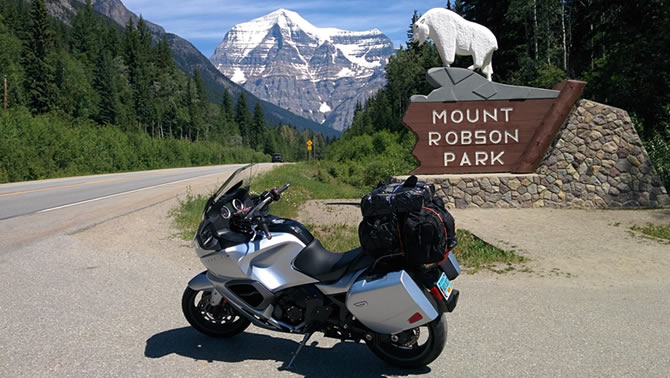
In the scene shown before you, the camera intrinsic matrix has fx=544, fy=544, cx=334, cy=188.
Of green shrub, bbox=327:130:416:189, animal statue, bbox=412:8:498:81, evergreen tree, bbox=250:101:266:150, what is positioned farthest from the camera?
evergreen tree, bbox=250:101:266:150

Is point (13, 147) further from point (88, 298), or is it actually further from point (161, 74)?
point (161, 74)

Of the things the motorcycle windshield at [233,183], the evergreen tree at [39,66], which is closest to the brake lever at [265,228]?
the motorcycle windshield at [233,183]

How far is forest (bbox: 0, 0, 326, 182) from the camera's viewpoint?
29.6 meters

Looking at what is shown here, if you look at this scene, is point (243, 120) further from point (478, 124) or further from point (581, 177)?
point (581, 177)

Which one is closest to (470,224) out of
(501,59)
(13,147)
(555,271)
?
(555,271)

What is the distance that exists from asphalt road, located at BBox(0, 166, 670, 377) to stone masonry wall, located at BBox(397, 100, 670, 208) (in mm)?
5765

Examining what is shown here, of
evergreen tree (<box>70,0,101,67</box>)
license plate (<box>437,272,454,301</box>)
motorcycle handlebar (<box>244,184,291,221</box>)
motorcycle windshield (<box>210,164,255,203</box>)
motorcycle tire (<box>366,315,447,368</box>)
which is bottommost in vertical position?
motorcycle tire (<box>366,315,447,368</box>)

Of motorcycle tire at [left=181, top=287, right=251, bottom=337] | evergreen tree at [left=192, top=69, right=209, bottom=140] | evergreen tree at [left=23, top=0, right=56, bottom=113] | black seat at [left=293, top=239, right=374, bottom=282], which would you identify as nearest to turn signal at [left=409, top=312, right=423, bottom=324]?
black seat at [left=293, top=239, right=374, bottom=282]

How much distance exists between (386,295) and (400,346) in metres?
0.56

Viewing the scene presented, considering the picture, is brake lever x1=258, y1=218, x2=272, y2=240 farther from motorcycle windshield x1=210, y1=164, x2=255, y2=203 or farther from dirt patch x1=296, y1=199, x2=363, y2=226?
dirt patch x1=296, y1=199, x2=363, y2=226

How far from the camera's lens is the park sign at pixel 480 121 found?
13953mm

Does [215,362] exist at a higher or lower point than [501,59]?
lower

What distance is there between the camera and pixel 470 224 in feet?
36.9

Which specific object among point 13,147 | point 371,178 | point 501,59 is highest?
point 501,59
